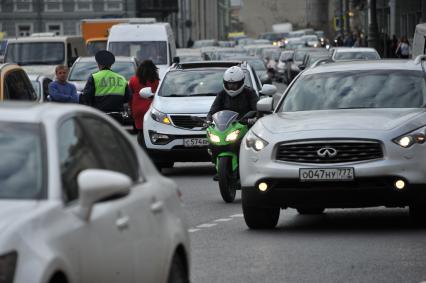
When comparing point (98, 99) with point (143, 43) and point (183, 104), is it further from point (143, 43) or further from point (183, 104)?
point (143, 43)

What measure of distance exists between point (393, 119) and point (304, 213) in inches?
81.8

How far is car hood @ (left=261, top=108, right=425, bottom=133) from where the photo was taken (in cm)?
1328

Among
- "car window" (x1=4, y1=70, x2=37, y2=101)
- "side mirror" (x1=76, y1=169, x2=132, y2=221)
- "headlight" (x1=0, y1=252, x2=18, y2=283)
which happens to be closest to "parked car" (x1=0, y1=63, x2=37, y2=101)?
"car window" (x1=4, y1=70, x2=37, y2=101)

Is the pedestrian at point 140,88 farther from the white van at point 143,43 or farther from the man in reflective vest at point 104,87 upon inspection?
the white van at point 143,43

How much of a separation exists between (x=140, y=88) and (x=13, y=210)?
16.8m

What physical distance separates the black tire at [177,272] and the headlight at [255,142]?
18.2 ft

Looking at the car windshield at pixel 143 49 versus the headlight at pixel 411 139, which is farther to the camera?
the car windshield at pixel 143 49

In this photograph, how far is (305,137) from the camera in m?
13.1

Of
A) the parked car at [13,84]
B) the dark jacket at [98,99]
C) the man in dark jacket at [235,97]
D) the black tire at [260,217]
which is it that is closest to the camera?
the black tire at [260,217]

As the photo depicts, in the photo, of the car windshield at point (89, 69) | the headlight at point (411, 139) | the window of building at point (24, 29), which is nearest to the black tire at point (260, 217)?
the headlight at point (411, 139)

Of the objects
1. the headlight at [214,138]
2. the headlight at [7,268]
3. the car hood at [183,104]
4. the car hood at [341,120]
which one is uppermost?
the headlight at [7,268]

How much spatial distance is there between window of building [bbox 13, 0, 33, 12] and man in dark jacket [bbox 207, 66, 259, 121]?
98470 millimetres

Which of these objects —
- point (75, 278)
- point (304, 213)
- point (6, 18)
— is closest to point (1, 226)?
point (75, 278)

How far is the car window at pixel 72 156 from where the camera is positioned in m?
6.45
